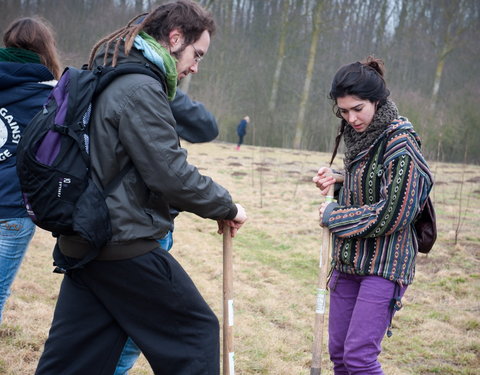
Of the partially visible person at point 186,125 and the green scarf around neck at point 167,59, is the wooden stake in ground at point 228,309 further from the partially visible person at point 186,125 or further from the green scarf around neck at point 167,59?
the green scarf around neck at point 167,59

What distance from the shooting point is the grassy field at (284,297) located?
171 inches

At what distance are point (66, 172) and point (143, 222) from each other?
13.7 inches

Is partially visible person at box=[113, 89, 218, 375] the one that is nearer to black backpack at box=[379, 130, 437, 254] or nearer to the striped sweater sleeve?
the striped sweater sleeve

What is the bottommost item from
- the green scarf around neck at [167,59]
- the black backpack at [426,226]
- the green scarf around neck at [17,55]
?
the black backpack at [426,226]

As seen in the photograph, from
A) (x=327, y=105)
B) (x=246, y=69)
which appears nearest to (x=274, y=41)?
(x=246, y=69)

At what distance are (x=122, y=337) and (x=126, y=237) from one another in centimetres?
53

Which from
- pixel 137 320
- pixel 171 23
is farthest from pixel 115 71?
pixel 137 320

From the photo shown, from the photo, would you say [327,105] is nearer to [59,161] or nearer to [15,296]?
[15,296]

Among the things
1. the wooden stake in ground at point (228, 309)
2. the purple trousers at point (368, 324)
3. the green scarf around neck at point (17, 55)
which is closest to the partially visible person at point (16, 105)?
the green scarf around neck at point (17, 55)

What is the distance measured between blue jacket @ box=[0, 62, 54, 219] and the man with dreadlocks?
2.75ft

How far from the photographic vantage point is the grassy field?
4348mm

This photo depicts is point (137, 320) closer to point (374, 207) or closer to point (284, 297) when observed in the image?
point (374, 207)

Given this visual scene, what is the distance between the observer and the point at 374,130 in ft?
9.45

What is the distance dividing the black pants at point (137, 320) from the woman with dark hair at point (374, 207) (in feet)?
2.92
